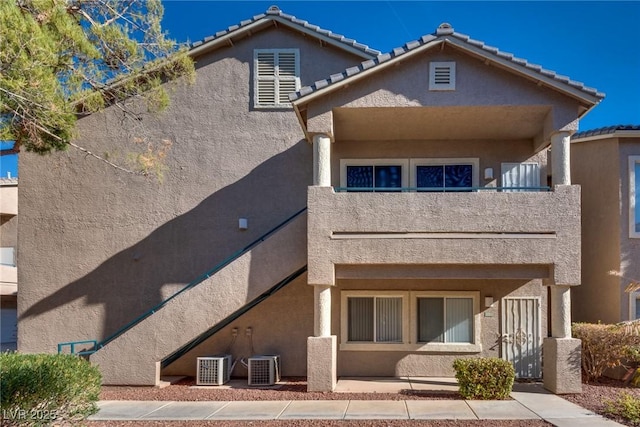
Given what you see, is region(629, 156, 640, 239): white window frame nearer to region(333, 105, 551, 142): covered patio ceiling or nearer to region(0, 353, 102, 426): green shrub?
region(333, 105, 551, 142): covered patio ceiling

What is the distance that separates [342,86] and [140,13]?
4408 mm

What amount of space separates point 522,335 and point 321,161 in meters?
6.68

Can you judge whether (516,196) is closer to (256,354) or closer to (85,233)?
(256,354)

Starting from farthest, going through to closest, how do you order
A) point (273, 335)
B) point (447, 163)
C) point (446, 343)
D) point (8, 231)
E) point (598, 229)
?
point (8, 231) < point (598, 229) < point (447, 163) < point (273, 335) < point (446, 343)

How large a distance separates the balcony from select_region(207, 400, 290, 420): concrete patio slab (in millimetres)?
2604

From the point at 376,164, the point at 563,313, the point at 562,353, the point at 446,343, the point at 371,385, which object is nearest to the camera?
the point at 562,353

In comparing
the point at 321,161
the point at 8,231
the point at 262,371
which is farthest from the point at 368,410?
the point at 8,231

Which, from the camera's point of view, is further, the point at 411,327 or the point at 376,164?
the point at 376,164

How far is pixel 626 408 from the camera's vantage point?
9.37m

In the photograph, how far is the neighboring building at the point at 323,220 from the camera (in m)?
11.2

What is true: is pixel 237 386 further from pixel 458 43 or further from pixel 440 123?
pixel 458 43

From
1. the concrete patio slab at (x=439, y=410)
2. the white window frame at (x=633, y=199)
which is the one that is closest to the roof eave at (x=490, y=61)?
the white window frame at (x=633, y=199)

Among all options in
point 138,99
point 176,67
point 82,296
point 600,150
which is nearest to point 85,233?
point 82,296

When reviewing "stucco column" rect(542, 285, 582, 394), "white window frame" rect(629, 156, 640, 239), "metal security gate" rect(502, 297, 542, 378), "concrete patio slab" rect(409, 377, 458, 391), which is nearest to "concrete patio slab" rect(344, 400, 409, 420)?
"concrete patio slab" rect(409, 377, 458, 391)
